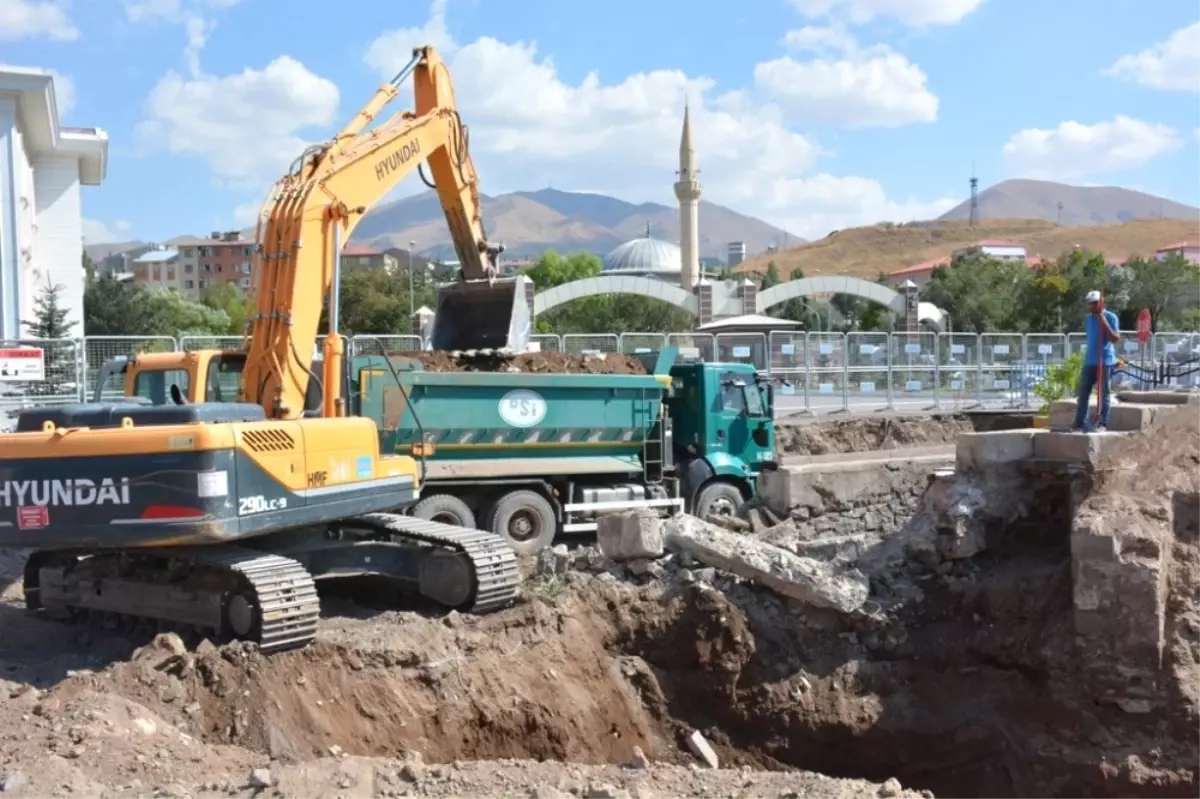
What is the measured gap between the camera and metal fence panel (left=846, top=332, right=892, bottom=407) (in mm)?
24250

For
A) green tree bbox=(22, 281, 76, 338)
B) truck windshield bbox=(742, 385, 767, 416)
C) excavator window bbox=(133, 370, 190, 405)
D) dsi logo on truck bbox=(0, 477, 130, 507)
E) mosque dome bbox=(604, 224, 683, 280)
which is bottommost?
dsi logo on truck bbox=(0, 477, 130, 507)

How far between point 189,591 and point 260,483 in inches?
46.5

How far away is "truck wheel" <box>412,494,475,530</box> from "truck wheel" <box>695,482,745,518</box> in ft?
10.7

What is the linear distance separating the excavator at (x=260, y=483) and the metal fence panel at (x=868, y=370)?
1448 centimetres

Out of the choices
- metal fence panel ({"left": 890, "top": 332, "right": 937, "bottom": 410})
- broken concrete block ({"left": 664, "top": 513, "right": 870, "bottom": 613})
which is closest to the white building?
metal fence panel ({"left": 890, "top": 332, "right": 937, "bottom": 410})

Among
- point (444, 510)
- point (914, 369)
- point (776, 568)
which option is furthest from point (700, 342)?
point (776, 568)

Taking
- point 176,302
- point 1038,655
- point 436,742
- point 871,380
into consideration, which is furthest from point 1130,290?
point 436,742

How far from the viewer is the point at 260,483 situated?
8.40 meters

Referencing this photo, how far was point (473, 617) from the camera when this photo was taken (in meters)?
9.52

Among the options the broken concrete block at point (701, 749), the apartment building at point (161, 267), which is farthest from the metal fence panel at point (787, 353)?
the apartment building at point (161, 267)

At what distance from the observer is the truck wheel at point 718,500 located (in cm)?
1468

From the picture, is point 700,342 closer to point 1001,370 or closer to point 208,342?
point 1001,370

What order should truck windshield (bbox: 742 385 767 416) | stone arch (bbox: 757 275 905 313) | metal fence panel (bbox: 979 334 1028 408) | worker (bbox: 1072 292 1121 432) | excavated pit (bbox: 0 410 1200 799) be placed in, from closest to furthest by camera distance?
1. excavated pit (bbox: 0 410 1200 799)
2. worker (bbox: 1072 292 1121 432)
3. truck windshield (bbox: 742 385 767 416)
4. metal fence panel (bbox: 979 334 1028 408)
5. stone arch (bbox: 757 275 905 313)

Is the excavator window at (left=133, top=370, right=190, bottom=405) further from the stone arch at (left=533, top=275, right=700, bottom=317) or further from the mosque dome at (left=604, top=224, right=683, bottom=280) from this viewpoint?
the mosque dome at (left=604, top=224, right=683, bottom=280)
